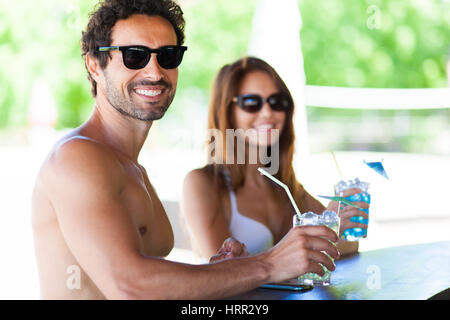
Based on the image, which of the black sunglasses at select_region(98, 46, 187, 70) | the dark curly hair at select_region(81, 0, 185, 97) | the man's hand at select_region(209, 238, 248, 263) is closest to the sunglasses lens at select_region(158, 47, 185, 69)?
the black sunglasses at select_region(98, 46, 187, 70)

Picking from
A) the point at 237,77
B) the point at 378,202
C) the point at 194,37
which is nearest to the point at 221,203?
the point at 237,77

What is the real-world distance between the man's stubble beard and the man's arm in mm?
323

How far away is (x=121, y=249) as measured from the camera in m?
1.35

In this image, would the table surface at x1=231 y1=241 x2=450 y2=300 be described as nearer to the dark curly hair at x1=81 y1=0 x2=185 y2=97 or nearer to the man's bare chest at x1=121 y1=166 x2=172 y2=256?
the man's bare chest at x1=121 y1=166 x2=172 y2=256

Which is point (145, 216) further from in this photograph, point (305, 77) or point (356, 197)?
point (305, 77)

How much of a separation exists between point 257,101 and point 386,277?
41.6 inches

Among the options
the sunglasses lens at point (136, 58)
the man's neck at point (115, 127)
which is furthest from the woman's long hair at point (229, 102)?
the sunglasses lens at point (136, 58)

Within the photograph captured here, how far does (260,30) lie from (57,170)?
2.76 m

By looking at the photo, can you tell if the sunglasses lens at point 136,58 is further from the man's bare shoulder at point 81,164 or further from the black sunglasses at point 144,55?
the man's bare shoulder at point 81,164

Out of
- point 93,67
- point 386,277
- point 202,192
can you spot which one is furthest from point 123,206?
point 202,192

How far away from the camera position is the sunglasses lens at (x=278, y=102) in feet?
8.58

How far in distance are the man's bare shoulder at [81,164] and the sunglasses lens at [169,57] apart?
1.42 ft

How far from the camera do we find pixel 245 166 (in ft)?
8.80

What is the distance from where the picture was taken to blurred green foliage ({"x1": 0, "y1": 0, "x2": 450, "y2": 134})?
12594mm
